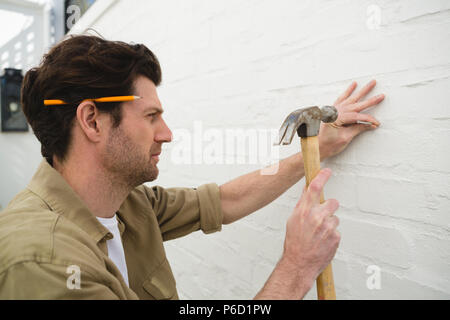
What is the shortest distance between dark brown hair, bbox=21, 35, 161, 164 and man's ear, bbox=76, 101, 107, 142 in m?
0.03

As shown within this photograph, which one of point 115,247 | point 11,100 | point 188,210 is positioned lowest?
point 115,247

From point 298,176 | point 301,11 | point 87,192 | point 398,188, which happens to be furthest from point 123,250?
point 301,11

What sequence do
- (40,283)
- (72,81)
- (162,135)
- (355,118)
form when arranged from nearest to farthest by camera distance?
(40,283) < (355,118) < (72,81) < (162,135)

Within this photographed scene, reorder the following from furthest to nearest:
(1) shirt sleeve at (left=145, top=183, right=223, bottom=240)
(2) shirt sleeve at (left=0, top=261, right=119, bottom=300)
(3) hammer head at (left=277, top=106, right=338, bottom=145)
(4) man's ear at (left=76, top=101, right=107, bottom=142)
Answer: (1) shirt sleeve at (left=145, top=183, right=223, bottom=240) < (4) man's ear at (left=76, top=101, right=107, bottom=142) < (3) hammer head at (left=277, top=106, right=338, bottom=145) < (2) shirt sleeve at (left=0, top=261, right=119, bottom=300)

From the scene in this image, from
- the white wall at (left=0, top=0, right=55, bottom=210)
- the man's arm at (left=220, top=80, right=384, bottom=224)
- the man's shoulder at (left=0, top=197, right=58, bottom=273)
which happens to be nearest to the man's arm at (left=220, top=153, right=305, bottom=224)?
the man's arm at (left=220, top=80, right=384, bottom=224)

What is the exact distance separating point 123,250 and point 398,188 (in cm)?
108

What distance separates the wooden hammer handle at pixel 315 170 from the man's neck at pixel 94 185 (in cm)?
73

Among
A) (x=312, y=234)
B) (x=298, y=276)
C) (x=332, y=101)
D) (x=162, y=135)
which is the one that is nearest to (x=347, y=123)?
(x=332, y=101)

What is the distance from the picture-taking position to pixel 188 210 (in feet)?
4.88

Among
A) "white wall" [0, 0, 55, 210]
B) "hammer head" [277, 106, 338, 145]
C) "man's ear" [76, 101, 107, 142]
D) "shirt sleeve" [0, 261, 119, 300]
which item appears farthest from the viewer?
"white wall" [0, 0, 55, 210]

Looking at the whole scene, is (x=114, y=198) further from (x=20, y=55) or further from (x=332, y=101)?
(x=20, y=55)

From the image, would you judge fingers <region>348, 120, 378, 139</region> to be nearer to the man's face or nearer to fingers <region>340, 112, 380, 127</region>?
fingers <region>340, 112, 380, 127</region>

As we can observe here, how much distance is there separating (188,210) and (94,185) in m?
0.44

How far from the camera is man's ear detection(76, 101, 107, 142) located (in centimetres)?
121
